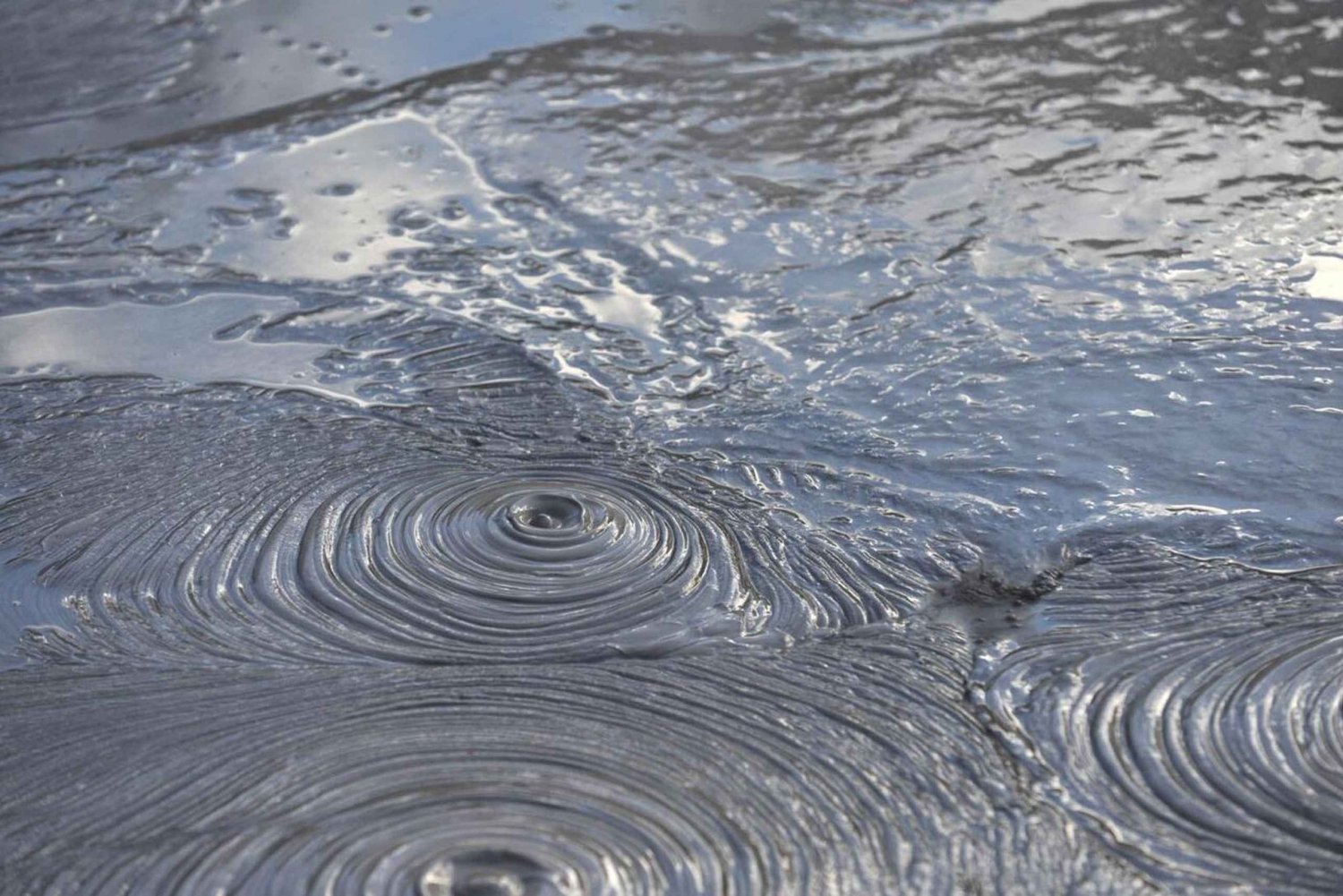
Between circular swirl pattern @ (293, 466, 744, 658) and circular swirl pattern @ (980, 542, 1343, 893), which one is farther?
circular swirl pattern @ (293, 466, 744, 658)

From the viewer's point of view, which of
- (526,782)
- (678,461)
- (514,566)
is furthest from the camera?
(678,461)

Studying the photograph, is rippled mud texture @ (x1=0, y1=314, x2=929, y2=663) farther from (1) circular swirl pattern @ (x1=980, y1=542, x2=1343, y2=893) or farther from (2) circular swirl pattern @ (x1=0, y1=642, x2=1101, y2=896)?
(1) circular swirl pattern @ (x1=980, y1=542, x2=1343, y2=893)

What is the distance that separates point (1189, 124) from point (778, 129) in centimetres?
71

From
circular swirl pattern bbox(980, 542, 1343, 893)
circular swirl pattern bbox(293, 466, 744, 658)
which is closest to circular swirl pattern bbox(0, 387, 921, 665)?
circular swirl pattern bbox(293, 466, 744, 658)

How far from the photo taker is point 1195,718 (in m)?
1.34

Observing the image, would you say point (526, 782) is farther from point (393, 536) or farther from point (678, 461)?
point (678, 461)

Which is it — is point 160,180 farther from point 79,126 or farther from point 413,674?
point 413,674

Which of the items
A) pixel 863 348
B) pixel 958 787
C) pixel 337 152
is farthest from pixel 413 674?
pixel 337 152

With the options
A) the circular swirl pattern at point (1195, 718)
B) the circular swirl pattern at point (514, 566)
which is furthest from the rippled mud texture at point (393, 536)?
the circular swirl pattern at point (1195, 718)

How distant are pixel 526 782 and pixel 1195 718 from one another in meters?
0.62

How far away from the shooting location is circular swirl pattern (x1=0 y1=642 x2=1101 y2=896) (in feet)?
3.87

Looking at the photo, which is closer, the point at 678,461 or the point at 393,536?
the point at 393,536

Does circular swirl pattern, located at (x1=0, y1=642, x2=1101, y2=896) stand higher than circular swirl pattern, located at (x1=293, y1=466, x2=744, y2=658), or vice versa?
circular swirl pattern, located at (x1=0, y1=642, x2=1101, y2=896)

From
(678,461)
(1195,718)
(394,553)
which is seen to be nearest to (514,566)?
(394,553)
